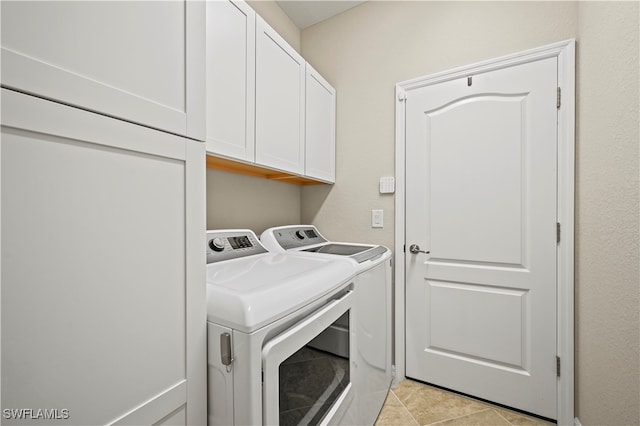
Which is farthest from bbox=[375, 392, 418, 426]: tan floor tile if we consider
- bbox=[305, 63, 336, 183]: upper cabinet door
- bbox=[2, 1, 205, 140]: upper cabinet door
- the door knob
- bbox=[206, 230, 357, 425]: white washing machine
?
bbox=[2, 1, 205, 140]: upper cabinet door

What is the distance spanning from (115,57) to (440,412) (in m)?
2.18

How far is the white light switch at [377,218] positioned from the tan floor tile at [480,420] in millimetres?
1227

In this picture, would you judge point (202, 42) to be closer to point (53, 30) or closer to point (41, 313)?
point (53, 30)

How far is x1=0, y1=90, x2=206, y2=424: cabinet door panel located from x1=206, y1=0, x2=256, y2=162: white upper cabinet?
0.52 metres

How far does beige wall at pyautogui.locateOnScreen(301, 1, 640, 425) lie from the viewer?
103 centimetres

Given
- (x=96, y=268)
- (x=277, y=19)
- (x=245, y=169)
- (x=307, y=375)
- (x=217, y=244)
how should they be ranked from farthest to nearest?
(x=277, y=19)
(x=245, y=169)
(x=217, y=244)
(x=307, y=375)
(x=96, y=268)

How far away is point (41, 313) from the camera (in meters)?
0.47

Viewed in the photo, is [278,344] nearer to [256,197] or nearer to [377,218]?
[256,197]

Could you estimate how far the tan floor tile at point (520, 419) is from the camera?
1.55 m

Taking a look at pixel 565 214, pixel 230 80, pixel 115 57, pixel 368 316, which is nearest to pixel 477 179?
pixel 565 214

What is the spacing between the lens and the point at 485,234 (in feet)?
5.57

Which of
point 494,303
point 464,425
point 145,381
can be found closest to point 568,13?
point 494,303

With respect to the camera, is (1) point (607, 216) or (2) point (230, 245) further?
(2) point (230, 245)

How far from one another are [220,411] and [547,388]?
1835 mm
